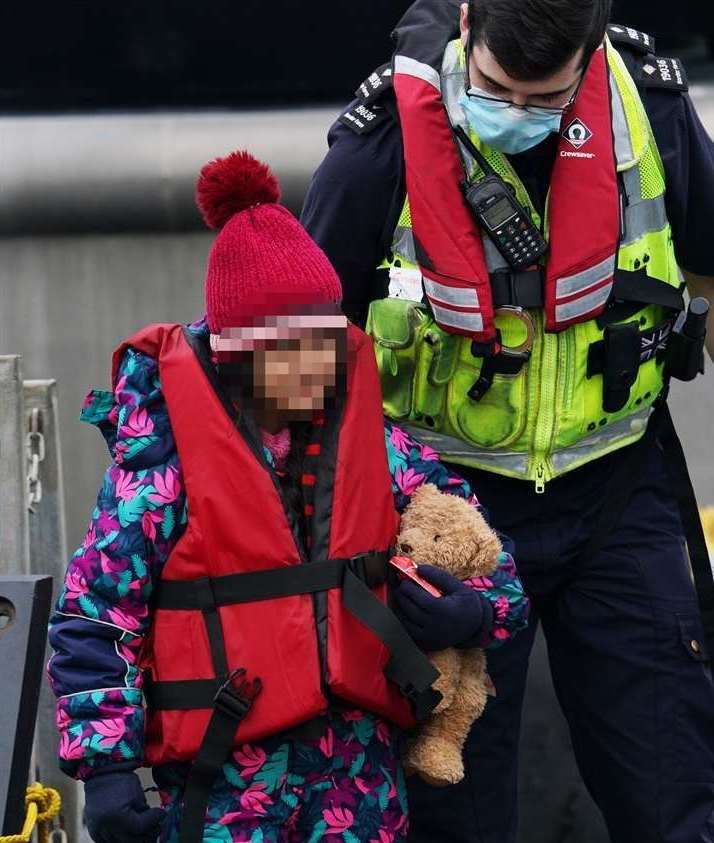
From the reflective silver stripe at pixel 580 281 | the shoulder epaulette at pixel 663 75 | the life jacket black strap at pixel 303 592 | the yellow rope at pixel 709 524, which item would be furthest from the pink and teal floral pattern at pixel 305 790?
the yellow rope at pixel 709 524

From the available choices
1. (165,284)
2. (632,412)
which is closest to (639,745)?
(632,412)

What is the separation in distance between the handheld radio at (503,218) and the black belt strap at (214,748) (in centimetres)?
81

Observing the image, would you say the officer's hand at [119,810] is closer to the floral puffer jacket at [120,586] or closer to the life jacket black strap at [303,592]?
the floral puffer jacket at [120,586]

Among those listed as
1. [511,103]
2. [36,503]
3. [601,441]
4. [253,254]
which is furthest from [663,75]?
[36,503]

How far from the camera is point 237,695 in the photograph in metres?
2.14

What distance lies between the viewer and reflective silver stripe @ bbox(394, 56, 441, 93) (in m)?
2.52

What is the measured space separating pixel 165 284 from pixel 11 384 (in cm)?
86

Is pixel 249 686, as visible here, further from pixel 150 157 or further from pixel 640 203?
pixel 150 157

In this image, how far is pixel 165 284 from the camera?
3742 mm

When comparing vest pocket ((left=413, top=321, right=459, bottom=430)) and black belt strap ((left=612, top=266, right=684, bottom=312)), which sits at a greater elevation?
black belt strap ((left=612, top=266, right=684, bottom=312))

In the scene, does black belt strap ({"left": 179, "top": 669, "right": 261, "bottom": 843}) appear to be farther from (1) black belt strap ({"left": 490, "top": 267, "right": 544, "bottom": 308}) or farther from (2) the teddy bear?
(1) black belt strap ({"left": 490, "top": 267, "right": 544, "bottom": 308})

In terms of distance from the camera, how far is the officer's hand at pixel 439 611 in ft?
7.39

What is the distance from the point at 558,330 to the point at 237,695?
813 millimetres

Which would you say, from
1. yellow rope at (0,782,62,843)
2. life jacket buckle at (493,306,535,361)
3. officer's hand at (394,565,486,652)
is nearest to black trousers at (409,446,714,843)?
life jacket buckle at (493,306,535,361)
